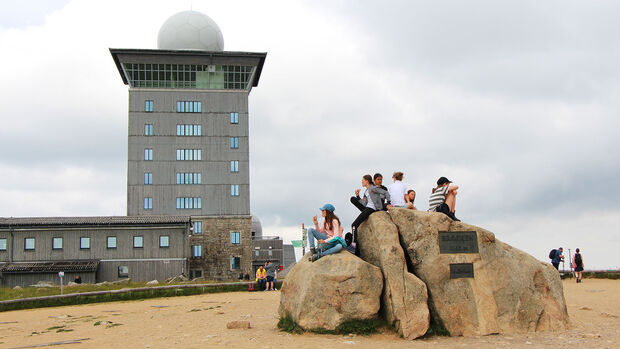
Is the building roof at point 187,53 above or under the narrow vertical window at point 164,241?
above

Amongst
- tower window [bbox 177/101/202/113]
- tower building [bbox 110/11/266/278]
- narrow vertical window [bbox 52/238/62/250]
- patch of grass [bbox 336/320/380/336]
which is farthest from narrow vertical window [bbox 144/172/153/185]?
patch of grass [bbox 336/320/380/336]

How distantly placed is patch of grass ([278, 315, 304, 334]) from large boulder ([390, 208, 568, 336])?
333 cm

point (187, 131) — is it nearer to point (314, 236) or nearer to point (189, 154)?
point (189, 154)

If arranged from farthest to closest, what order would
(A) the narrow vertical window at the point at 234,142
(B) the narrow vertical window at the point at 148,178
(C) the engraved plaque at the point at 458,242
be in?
(A) the narrow vertical window at the point at 234,142 < (B) the narrow vertical window at the point at 148,178 < (C) the engraved plaque at the point at 458,242

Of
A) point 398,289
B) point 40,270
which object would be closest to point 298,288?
point 398,289

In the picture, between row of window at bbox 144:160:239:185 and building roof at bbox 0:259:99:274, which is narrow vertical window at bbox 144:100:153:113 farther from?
building roof at bbox 0:259:99:274

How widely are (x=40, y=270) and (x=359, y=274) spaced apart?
46818mm

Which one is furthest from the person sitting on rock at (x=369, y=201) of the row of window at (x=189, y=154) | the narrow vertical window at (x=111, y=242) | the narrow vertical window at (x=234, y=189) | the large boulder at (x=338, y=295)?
the row of window at (x=189, y=154)

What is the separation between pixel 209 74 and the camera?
220 ft

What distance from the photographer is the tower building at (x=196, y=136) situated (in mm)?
63750

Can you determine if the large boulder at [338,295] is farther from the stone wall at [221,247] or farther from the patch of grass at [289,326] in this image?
the stone wall at [221,247]

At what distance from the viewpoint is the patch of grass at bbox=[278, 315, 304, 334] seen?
13212mm

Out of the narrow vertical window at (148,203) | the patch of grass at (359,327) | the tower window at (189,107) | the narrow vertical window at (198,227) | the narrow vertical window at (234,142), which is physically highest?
the tower window at (189,107)

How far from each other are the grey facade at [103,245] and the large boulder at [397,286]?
45.3 meters
